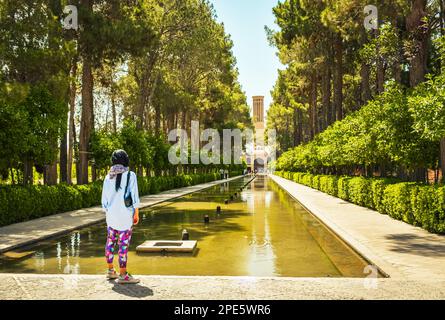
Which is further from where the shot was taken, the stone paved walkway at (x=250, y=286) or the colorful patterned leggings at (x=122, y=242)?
the colorful patterned leggings at (x=122, y=242)

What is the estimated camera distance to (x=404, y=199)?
13.1 meters

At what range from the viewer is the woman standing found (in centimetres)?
636

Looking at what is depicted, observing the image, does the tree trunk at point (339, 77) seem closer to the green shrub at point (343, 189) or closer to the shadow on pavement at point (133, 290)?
the green shrub at point (343, 189)

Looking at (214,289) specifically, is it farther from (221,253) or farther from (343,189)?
(343,189)

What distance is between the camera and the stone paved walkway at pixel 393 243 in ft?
23.6

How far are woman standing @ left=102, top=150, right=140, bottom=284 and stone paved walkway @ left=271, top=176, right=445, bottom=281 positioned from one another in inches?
151

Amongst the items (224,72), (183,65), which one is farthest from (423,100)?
(224,72)

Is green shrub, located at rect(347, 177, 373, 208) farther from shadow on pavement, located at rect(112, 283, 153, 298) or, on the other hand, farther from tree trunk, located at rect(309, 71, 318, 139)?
tree trunk, located at rect(309, 71, 318, 139)

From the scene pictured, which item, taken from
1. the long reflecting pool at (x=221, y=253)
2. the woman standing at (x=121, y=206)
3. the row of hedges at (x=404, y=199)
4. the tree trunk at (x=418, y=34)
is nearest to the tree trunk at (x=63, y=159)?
the long reflecting pool at (x=221, y=253)

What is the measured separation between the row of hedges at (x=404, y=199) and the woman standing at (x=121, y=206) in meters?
7.42

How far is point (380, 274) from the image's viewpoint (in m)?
7.23

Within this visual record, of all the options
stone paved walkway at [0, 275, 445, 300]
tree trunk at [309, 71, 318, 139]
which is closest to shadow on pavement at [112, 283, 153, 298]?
stone paved walkway at [0, 275, 445, 300]
